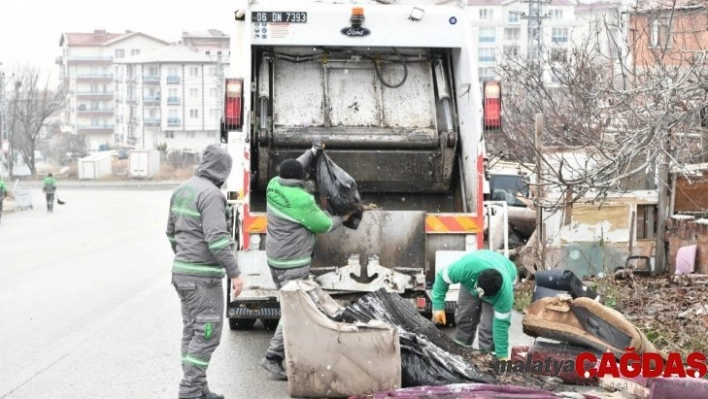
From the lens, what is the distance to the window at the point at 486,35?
92.9m

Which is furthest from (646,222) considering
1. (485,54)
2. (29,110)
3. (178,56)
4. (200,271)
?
(178,56)

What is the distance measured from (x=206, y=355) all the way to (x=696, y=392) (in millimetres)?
2940

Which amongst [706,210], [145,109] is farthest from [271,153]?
[145,109]

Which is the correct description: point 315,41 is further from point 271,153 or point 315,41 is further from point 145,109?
A: point 145,109

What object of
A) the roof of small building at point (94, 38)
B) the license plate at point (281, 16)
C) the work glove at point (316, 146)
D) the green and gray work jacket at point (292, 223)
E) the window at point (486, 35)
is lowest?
the green and gray work jacket at point (292, 223)

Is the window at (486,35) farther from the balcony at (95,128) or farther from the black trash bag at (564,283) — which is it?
the black trash bag at (564,283)

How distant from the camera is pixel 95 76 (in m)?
120

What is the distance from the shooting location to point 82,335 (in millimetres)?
9727

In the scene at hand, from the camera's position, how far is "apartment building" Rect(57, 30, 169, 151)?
11869 cm

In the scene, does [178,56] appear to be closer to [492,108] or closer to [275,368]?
[492,108]

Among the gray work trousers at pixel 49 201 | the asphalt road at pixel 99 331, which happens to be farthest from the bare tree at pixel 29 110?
the asphalt road at pixel 99 331

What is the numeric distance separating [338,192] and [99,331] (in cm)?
289

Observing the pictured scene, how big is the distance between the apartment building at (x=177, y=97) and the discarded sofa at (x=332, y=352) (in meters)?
88.8

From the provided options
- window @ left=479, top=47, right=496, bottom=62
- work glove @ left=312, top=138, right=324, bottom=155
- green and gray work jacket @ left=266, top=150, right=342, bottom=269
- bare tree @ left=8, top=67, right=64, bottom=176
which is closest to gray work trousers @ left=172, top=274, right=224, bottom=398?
green and gray work jacket @ left=266, top=150, right=342, bottom=269
